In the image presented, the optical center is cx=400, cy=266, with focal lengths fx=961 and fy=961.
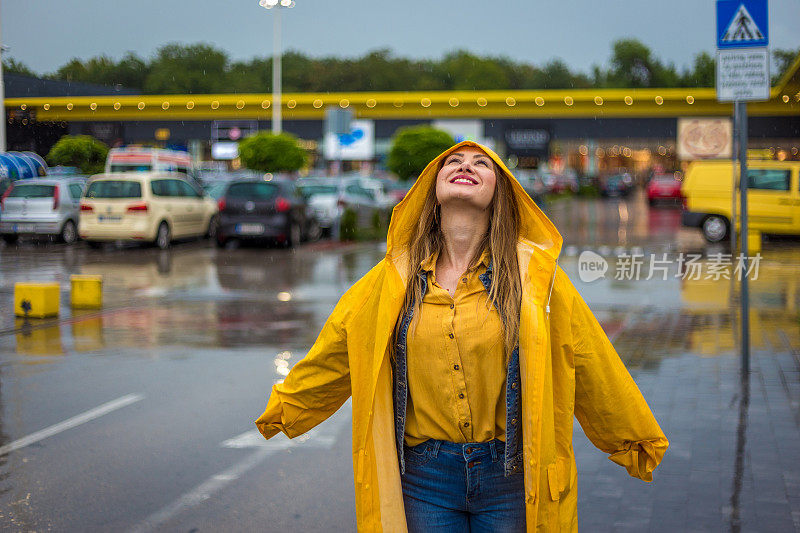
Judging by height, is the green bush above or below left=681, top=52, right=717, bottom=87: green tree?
below

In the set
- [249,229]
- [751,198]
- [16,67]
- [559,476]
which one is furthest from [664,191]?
[559,476]

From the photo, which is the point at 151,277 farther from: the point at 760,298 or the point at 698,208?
the point at 698,208

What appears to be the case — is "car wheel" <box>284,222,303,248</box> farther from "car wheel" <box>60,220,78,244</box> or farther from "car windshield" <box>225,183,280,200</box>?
"car wheel" <box>60,220,78,244</box>

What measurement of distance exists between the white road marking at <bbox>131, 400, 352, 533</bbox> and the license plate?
47.9ft

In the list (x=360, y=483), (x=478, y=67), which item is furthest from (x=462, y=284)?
(x=478, y=67)

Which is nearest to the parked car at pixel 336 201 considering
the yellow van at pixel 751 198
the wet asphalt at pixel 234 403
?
the yellow van at pixel 751 198


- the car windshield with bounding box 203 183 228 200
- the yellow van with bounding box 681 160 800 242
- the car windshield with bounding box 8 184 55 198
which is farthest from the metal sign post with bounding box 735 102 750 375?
the car windshield with bounding box 203 183 228 200

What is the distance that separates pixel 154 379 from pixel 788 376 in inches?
209

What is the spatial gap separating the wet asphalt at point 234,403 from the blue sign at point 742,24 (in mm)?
2754

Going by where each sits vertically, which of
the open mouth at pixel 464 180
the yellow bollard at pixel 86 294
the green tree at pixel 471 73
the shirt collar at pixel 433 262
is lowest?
the yellow bollard at pixel 86 294

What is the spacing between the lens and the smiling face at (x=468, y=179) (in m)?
2.78

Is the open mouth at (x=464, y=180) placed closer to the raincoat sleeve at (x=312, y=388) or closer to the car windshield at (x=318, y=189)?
the raincoat sleeve at (x=312, y=388)

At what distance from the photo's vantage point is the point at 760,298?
43.0 feet

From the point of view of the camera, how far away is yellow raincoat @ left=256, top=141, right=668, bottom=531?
263cm
